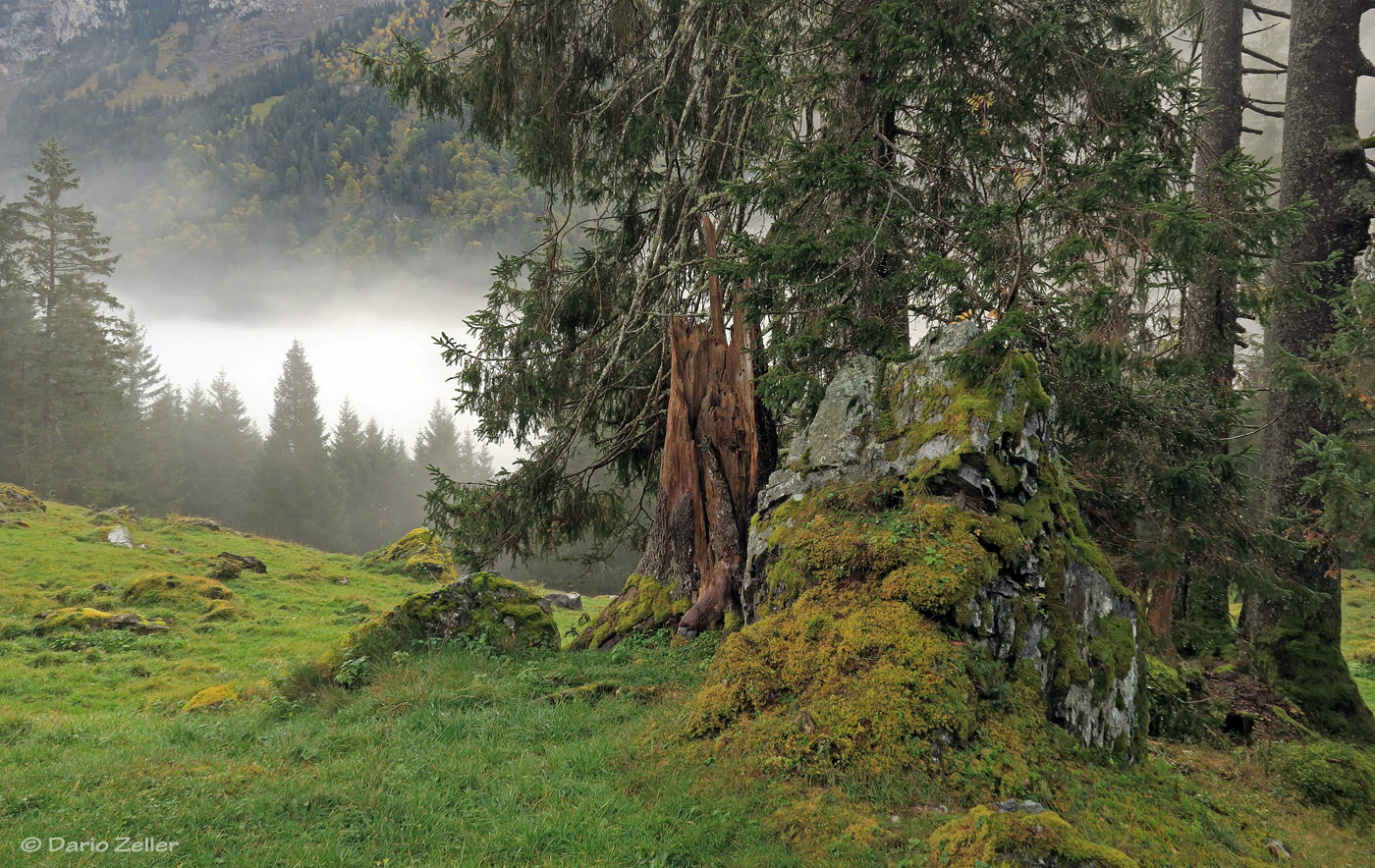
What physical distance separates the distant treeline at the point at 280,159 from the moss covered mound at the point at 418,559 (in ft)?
104

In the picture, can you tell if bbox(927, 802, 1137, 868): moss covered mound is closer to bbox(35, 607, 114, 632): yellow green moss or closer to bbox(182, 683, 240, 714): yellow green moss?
bbox(182, 683, 240, 714): yellow green moss

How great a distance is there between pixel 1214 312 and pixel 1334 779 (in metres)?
5.32

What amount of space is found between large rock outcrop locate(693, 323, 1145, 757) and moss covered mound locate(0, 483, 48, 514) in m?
26.3

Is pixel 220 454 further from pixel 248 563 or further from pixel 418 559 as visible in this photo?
pixel 248 563

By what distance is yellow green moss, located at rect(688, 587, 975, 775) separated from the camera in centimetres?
395

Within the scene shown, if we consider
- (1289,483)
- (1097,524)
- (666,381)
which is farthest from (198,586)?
(1289,483)

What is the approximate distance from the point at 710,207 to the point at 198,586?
1391 cm

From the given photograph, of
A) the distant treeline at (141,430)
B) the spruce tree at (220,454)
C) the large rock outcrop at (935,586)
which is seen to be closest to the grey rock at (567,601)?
the large rock outcrop at (935,586)

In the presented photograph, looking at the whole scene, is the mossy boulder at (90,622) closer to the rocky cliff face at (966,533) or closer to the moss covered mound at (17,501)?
the rocky cliff face at (966,533)

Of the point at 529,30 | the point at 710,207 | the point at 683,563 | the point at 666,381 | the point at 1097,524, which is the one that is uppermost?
the point at 529,30

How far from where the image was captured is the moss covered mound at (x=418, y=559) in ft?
73.9

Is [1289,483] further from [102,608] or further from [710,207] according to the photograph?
[102,608]

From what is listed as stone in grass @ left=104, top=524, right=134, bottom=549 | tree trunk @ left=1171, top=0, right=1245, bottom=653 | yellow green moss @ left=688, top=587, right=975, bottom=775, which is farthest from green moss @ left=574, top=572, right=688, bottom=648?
stone in grass @ left=104, top=524, right=134, bottom=549

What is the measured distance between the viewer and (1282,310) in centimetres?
848
